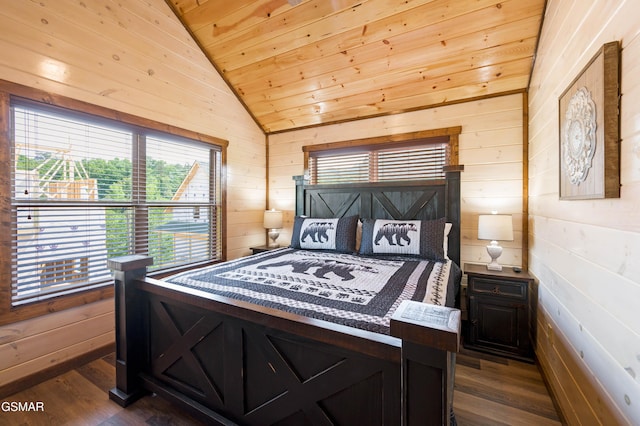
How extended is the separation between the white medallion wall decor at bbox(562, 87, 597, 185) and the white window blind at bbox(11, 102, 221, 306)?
3.18m

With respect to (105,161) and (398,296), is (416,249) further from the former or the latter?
(105,161)

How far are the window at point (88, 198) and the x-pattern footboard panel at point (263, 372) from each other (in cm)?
103

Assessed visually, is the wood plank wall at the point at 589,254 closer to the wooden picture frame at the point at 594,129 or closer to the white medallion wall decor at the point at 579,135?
the wooden picture frame at the point at 594,129

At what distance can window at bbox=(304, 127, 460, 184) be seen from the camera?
123 inches

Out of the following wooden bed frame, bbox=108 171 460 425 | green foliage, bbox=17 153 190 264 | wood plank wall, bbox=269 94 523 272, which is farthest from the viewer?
wood plank wall, bbox=269 94 523 272

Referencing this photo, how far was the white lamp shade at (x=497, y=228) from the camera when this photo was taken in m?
2.44

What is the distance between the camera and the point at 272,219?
12.3 ft

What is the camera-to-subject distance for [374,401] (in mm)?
1027

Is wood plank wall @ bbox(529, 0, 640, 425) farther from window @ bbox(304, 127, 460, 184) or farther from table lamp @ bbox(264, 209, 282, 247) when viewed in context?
table lamp @ bbox(264, 209, 282, 247)

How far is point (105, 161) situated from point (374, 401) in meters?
2.69

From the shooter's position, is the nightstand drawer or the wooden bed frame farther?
the nightstand drawer

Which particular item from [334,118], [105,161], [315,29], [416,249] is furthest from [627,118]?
[105,161]

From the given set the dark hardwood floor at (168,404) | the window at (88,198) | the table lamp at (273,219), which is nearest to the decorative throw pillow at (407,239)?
the dark hardwood floor at (168,404)

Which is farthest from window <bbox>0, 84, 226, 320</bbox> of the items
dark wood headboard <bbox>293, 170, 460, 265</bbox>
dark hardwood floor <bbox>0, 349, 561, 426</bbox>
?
dark wood headboard <bbox>293, 170, 460, 265</bbox>
